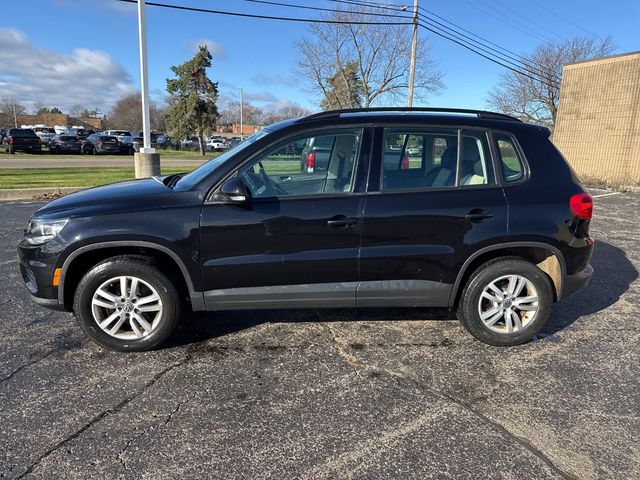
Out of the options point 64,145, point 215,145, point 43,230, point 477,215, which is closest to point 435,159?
point 477,215

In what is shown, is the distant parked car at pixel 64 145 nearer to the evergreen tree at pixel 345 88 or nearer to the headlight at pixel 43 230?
the evergreen tree at pixel 345 88

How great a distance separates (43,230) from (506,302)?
141 inches

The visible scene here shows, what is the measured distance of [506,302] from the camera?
12.2 feet

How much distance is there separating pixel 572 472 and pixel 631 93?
1704cm

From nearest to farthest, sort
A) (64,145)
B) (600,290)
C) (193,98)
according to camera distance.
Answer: (600,290) → (64,145) → (193,98)

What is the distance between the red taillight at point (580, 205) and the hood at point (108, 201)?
3118 millimetres

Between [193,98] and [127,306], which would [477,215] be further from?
[193,98]

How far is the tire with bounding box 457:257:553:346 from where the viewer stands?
369 centimetres

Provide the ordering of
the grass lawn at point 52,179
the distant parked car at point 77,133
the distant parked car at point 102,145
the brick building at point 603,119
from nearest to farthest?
the grass lawn at point 52,179
the brick building at point 603,119
the distant parked car at point 102,145
the distant parked car at point 77,133

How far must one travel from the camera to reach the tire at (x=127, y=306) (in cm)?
342

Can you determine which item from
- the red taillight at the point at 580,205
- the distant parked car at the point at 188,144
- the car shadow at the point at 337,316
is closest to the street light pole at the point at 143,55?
the car shadow at the point at 337,316

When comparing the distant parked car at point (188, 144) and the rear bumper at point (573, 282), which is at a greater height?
the distant parked car at point (188, 144)

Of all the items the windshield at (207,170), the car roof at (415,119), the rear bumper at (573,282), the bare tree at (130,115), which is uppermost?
the bare tree at (130,115)

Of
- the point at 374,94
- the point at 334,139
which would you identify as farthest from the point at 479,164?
the point at 374,94
